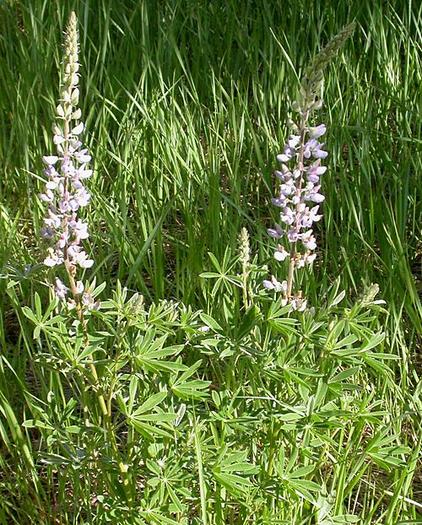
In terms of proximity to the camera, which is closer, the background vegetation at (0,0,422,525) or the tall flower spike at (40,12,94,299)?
the tall flower spike at (40,12,94,299)

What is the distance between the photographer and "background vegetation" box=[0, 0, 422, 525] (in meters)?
1.40

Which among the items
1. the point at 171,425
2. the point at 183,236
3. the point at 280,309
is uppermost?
the point at 280,309

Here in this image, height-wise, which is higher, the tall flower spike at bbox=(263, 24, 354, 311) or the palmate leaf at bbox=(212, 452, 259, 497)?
the tall flower spike at bbox=(263, 24, 354, 311)

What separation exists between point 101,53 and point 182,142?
0.55m

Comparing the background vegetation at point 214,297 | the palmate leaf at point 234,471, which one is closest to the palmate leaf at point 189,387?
the background vegetation at point 214,297

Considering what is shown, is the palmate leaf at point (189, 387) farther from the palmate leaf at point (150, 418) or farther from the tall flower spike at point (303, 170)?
the tall flower spike at point (303, 170)

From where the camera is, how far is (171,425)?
139cm

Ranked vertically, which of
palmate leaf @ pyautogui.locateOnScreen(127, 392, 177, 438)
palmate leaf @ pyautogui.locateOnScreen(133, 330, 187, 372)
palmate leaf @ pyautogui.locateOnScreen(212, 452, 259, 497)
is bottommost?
palmate leaf @ pyautogui.locateOnScreen(212, 452, 259, 497)

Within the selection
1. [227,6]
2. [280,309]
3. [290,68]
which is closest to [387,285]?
[280,309]

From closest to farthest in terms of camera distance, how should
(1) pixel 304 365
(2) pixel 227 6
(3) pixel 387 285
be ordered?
(1) pixel 304 365
(3) pixel 387 285
(2) pixel 227 6

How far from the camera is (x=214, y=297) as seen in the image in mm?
1900

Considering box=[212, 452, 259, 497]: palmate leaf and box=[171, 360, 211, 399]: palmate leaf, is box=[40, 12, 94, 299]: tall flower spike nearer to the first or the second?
box=[171, 360, 211, 399]: palmate leaf

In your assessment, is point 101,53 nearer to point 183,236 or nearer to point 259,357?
point 183,236

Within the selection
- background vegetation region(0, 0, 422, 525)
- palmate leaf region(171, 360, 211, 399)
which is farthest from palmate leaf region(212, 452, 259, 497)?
palmate leaf region(171, 360, 211, 399)
